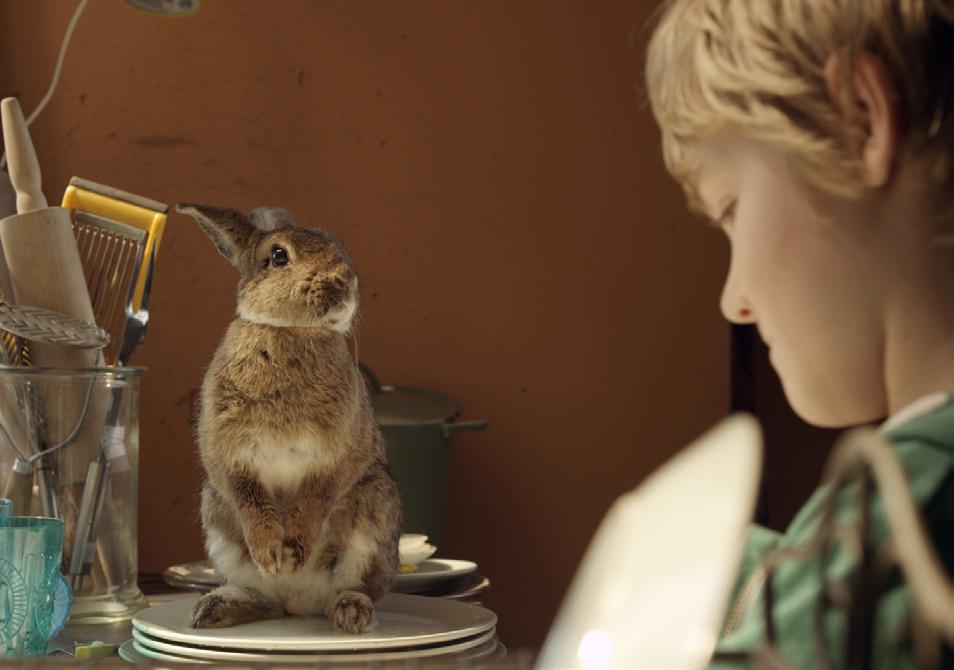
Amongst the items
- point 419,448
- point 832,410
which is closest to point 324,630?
point 832,410

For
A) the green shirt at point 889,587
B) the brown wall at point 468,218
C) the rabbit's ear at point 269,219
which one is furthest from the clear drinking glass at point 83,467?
the brown wall at point 468,218

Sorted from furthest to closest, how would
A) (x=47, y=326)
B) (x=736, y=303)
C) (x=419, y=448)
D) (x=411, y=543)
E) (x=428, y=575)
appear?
(x=419, y=448) < (x=411, y=543) < (x=428, y=575) < (x=47, y=326) < (x=736, y=303)

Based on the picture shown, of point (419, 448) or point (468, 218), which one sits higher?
point (468, 218)

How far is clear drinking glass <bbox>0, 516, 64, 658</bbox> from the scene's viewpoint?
2.79 ft

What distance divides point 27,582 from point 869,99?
76cm

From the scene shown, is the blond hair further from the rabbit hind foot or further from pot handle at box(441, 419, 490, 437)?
pot handle at box(441, 419, 490, 437)

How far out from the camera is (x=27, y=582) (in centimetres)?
86

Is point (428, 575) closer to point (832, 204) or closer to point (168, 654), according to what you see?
point (168, 654)

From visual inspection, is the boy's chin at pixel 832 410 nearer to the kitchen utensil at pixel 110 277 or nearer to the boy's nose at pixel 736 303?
the boy's nose at pixel 736 303

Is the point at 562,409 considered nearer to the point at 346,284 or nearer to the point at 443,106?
the point at 443,106

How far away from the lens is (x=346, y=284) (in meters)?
0.88

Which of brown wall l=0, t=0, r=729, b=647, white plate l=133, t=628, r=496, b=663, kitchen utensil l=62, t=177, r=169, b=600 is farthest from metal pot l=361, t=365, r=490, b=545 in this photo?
white plate l=133, t=628, r=496, b=663

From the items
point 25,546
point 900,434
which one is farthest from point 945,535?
point 25,546

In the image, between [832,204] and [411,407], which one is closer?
[832,204]
